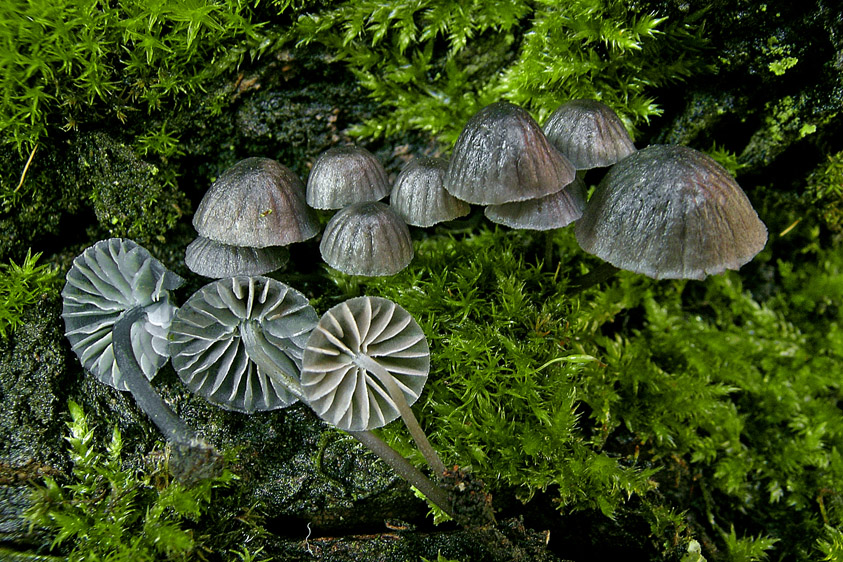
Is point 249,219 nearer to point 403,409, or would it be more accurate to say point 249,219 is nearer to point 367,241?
point 367,241

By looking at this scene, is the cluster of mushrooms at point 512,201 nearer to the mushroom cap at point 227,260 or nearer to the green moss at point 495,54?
the mushroom cap at point 227,260

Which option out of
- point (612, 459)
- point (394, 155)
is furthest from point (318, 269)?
point (612, 459)

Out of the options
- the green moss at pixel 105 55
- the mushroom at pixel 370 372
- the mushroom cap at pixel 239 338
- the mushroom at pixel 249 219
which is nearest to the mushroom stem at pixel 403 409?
the mushroom at pixel 370 372

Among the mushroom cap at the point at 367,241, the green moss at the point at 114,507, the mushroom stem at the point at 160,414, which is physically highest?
the mushroom cap at the point at 367,241

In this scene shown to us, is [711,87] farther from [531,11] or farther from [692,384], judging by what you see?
[692,384]

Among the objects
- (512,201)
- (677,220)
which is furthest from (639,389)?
(512,201)
